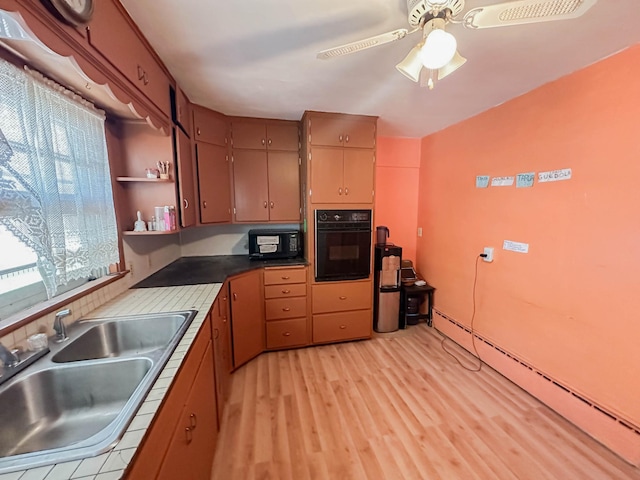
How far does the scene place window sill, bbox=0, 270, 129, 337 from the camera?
98 cm

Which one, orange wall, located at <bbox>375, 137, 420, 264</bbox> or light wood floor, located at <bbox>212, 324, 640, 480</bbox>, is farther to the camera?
orange wall, located at <bbox>375, 137, 420, 264</bbox>

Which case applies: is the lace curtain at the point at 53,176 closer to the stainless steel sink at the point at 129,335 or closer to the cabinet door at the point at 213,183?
the stainless steel sink at the point at 129,335

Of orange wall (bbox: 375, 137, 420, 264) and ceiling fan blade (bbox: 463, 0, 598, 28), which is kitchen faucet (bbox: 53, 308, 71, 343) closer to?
ceiling fan blade (bbox: 463, 0, 598, 28)

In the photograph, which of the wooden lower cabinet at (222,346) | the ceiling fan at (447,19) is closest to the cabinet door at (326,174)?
the wooden lower cabinet at (222,346)

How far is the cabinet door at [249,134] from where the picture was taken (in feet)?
8.80

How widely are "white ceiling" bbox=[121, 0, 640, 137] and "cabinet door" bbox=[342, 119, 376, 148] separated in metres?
0.25

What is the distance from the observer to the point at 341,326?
9.18 ft

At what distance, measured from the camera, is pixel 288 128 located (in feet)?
9.16

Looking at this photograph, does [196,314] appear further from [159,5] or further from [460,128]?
[460,128]

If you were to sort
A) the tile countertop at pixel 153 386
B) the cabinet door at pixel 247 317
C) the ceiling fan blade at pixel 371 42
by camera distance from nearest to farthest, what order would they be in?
the tile countertop at pixel 153 386
the ceiling fan blade at pixel 371 42
the cabinet door at pixel 247 317

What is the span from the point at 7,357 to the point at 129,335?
0.47m

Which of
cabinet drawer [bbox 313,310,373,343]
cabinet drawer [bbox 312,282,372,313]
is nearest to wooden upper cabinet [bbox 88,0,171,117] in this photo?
cabinet drawer [bbox 312,282,372,313]

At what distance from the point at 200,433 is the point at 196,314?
1.83 feet

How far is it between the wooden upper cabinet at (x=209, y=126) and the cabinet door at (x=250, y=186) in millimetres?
212
